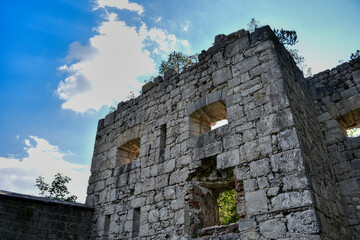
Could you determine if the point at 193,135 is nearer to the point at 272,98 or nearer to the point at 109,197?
the point at 272,98

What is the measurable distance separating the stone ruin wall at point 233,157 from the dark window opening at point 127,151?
3 cm

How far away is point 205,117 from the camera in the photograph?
622cm

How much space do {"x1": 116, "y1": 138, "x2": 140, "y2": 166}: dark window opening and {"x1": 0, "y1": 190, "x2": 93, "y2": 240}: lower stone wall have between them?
4.62 ft

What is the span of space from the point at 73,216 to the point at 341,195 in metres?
5.82

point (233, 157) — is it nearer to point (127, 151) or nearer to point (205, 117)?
point (205, 117)

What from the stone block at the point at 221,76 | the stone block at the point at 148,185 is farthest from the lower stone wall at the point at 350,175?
the stone block at the point at 148,185

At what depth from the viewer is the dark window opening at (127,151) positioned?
745 cm

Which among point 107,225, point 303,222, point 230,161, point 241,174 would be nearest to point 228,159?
point 230,161

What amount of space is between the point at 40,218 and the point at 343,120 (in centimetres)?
701

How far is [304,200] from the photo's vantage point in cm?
382

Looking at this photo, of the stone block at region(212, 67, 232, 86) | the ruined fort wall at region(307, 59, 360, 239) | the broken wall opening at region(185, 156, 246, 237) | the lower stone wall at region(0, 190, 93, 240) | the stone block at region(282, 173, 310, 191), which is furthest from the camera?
the lower stone wall at region(0, 190, 93, 240)

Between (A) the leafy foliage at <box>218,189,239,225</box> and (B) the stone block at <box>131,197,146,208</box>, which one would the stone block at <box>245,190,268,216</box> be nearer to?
(B) the stone block at <box>131,197,146,208</box>

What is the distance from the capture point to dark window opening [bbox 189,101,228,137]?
5924 mm

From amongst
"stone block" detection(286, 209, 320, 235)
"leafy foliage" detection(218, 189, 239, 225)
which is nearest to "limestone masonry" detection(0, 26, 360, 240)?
"stone block" detection(286, 209, 320, 235)
